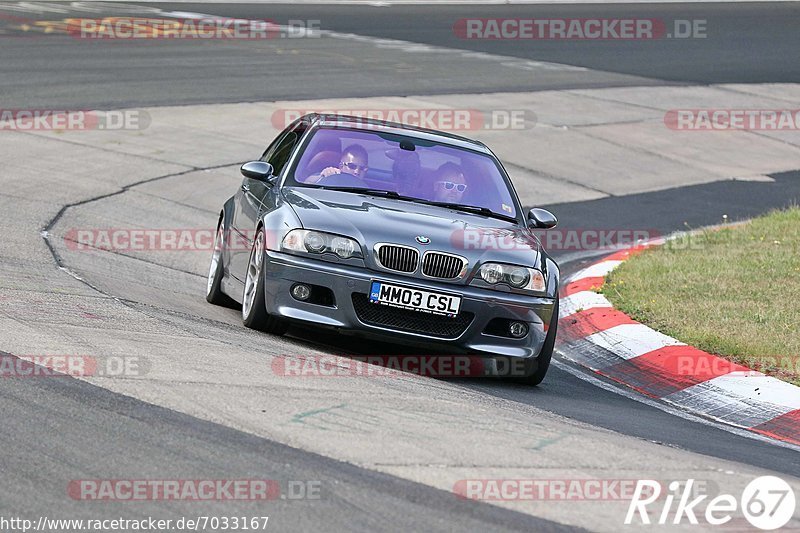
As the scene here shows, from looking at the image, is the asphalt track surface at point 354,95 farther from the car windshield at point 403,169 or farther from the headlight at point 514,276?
the car windshield at point 403,169

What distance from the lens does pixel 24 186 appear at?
12.9 m

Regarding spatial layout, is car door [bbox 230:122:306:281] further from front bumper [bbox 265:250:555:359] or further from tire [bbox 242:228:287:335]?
front bumper [bbox 265:250:555:359]

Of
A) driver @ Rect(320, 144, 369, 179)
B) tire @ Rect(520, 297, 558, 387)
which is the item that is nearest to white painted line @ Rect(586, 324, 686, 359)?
tire @ Rect(520, 297, 558, 387)

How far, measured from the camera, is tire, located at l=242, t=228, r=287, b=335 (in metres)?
7.98

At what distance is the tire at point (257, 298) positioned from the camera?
314 inches

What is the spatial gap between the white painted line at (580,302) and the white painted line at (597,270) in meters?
0.77

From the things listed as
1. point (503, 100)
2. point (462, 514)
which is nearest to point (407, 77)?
point (503, 100)

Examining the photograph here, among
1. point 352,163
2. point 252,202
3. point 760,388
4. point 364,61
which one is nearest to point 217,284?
point 252,202

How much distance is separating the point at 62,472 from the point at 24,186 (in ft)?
28.0

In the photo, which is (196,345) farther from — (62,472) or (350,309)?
(62,472)

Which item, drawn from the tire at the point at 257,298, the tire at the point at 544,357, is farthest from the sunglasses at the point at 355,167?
the tire at the point at 544,357

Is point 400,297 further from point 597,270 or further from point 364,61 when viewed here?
point 364,61

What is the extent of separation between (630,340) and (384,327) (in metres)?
2.44

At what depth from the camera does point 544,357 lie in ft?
26.4
